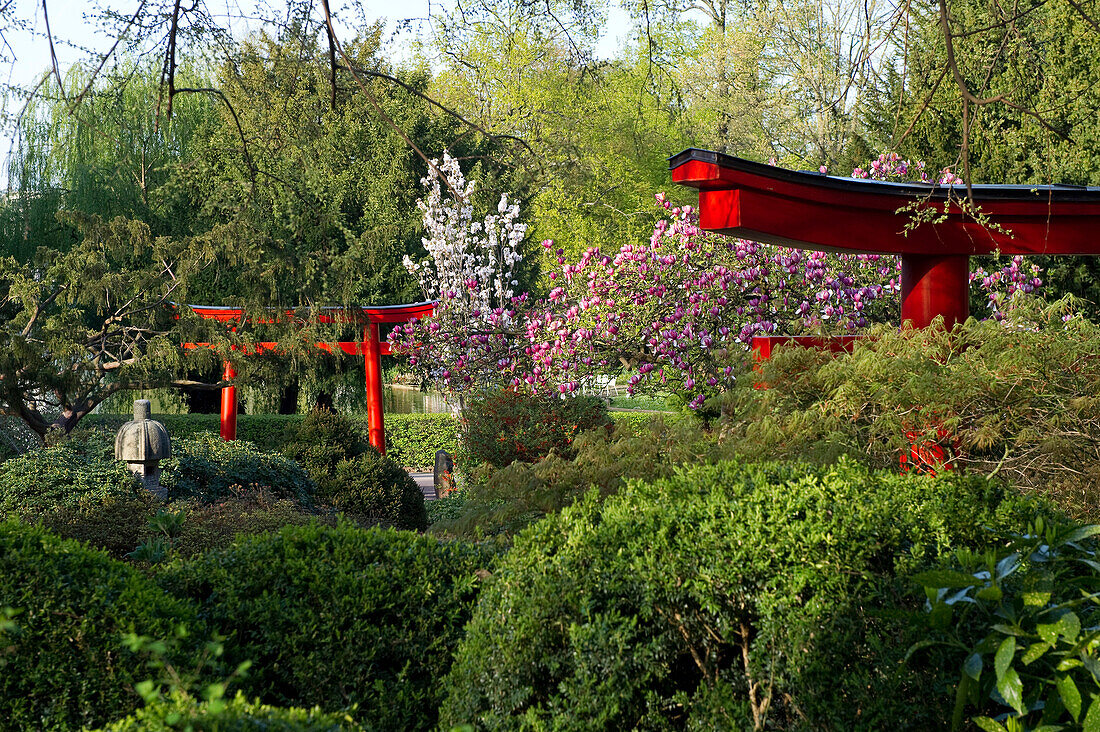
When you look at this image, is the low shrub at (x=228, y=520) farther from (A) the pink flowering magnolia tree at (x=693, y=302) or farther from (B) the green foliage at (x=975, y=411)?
(A) the pink flowering magnolia tree at (x=693, y=302)

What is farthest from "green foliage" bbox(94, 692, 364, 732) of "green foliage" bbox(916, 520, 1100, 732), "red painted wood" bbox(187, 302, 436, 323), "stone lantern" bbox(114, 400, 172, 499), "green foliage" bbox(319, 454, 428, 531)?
"red painted wood" bbox(187, 302, 436, 323)

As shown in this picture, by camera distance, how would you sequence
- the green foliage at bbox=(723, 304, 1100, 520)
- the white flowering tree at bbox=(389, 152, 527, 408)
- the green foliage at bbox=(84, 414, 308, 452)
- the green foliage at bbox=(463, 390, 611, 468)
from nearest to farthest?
the green foliage at bbox=(723, 304, 1100, 520), the green foliage at bbox=(463, 390, 611, 468), the white flowering tree at bbox=(389, 152, 527, 408), the green foliage at bbox=(84, 414, 308, 452)

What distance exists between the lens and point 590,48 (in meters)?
4.45

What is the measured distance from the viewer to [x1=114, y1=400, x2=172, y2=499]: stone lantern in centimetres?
676

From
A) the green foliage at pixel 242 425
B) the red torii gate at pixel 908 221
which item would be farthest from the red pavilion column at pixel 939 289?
the green foliage at pixel 242 425

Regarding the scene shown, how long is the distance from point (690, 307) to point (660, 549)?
23.0 ft

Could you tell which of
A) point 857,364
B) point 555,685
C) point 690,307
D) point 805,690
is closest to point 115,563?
point 555,685

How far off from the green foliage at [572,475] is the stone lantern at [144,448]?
2.91 m

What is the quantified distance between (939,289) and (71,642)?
5110 millimetres

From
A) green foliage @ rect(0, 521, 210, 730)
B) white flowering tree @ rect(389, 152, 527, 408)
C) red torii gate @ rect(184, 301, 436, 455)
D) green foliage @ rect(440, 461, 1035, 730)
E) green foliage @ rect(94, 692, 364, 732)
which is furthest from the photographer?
white flowering tree @ rect(389, 152, 527, 408)

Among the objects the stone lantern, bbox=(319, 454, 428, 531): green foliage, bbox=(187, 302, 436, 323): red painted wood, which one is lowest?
bbox=(319, 454, 428, 531): green foliage

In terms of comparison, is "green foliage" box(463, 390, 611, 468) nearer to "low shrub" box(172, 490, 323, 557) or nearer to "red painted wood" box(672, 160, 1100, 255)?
"low shrub" box(172, 490, 323, 557)

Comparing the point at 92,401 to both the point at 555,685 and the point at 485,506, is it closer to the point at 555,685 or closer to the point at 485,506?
the point at 485,506

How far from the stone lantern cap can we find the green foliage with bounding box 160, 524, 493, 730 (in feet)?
11.8
